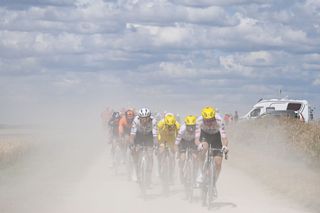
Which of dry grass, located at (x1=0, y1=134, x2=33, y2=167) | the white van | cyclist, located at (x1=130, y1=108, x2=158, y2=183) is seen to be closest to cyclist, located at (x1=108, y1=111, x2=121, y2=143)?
cyclist, located at (x1=130, y1=108, x2=158, y2=183)

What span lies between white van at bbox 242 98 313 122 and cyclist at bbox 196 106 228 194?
98.7 feet

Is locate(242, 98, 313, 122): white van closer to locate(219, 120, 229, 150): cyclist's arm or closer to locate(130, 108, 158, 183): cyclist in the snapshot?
locate(130, 108, 158, 183): cyclist

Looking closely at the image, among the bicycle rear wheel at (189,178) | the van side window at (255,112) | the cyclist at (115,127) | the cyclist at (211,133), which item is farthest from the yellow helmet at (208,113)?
the van side window at (255,112)

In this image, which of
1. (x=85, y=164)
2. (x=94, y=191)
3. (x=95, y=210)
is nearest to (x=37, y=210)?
(x=95, y=210)

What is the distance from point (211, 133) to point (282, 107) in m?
32.9

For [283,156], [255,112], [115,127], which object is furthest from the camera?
[255,112]

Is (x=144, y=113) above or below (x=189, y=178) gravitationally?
above

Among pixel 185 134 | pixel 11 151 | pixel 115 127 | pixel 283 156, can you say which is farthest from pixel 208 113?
pixel 11 151

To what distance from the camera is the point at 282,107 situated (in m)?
50.1

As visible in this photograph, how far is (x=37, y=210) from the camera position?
1855 cm

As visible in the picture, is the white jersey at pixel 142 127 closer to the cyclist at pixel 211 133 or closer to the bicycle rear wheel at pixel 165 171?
the bicycle rear wheel at pixel 165 171

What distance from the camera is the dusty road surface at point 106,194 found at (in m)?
17.9

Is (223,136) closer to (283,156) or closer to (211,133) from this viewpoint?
(211,133)

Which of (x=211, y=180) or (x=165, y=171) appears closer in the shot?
(x=211, y=180)
